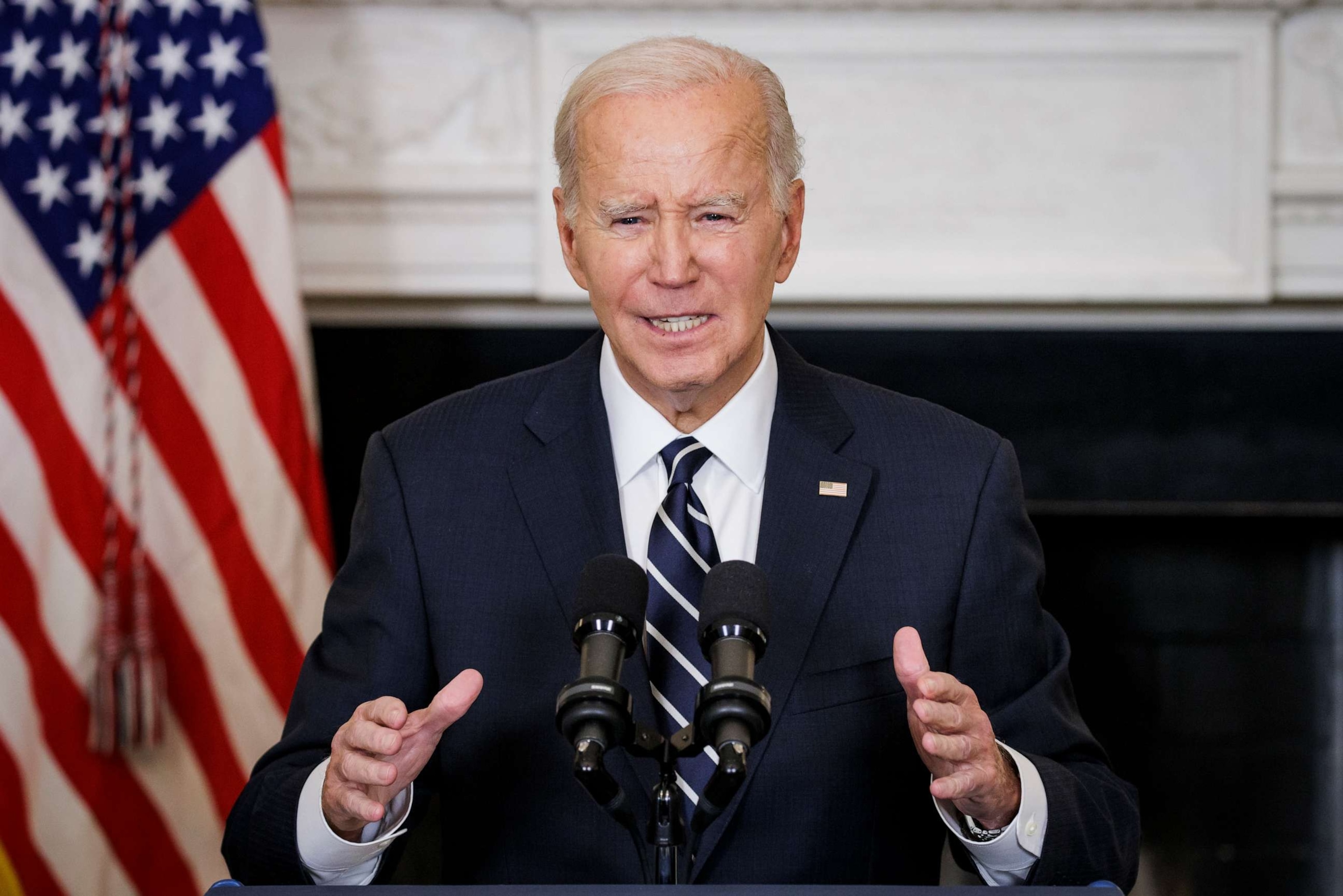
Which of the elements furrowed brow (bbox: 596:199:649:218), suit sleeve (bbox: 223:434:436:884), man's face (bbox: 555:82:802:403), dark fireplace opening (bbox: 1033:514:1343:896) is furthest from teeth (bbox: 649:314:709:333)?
dark fireplace opening (bbox: 1033:514:1343:896)

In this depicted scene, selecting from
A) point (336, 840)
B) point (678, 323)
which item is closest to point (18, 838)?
point (336, 840)

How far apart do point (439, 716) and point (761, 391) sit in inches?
24.9

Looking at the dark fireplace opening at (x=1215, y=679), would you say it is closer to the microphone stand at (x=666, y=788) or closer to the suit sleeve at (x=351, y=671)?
the suit sleeve at (x=351, y=671)

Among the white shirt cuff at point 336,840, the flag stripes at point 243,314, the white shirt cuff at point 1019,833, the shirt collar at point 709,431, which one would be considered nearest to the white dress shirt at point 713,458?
the shirt collar at point 709,431

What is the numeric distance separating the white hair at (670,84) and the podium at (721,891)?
778 mm

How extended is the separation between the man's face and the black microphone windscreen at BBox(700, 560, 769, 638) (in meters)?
0.43

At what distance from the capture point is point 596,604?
41.9 inches

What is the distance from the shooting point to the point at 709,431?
1609 mm

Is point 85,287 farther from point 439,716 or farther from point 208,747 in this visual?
point 439,716

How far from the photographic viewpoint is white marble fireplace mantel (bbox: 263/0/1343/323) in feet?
9.42

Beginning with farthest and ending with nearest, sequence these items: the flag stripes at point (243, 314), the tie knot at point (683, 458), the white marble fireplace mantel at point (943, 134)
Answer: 1. the white marble fireplace mantel at point (943, 134)
2. the flag stripes at point (243, 314)
3. the tie knot at point (683, 458)

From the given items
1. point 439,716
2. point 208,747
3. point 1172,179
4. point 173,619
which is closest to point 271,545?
point 173,619

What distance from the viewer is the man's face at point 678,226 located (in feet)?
4.75

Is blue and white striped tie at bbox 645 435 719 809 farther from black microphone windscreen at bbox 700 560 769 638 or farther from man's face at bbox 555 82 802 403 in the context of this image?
black microphone windscreen at bbox 700 560 769 638
